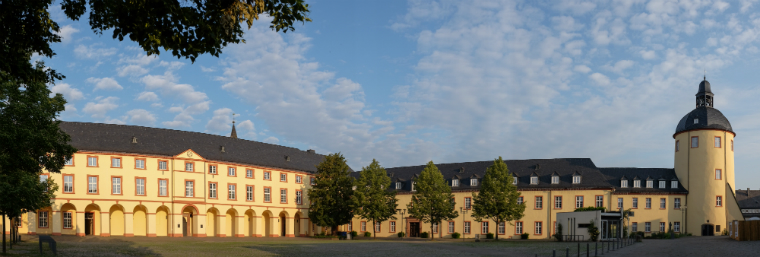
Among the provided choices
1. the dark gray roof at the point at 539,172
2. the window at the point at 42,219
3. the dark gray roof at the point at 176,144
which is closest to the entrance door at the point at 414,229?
the dark gray roof at the point at 539,172

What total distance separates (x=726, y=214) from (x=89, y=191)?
66.4m

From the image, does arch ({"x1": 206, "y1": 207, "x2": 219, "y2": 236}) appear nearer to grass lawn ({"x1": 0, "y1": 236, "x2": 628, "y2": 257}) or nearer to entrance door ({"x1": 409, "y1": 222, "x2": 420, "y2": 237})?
grass lawn ({"x1": 0, "y1": 236, "x2": 628, "y2": 257})

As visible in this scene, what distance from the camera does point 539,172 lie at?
2717 inches

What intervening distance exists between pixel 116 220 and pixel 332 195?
21997 mm

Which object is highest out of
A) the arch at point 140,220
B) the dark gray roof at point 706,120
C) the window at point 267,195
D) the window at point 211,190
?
the dark gray roof at point 706,120

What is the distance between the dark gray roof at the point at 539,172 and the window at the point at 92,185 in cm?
3555

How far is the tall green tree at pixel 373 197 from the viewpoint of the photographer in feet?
207

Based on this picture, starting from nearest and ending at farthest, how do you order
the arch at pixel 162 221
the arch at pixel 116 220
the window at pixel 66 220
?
the window at pixel 66 220
the arch at pixel 116 220
the arch at pixel 162 221

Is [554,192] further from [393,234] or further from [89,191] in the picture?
[89,191]

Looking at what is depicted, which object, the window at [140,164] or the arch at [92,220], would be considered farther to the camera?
the window at [140,164]

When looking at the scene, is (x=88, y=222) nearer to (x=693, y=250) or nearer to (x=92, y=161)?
(x=92, y=161)

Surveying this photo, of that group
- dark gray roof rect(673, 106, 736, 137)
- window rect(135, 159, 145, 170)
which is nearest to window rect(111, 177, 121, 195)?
window rect(135, 159, 145, 170)

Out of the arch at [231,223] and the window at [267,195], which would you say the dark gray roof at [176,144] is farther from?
the arch at [231,223]

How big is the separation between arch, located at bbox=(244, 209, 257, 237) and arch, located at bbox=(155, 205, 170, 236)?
31.4ft
